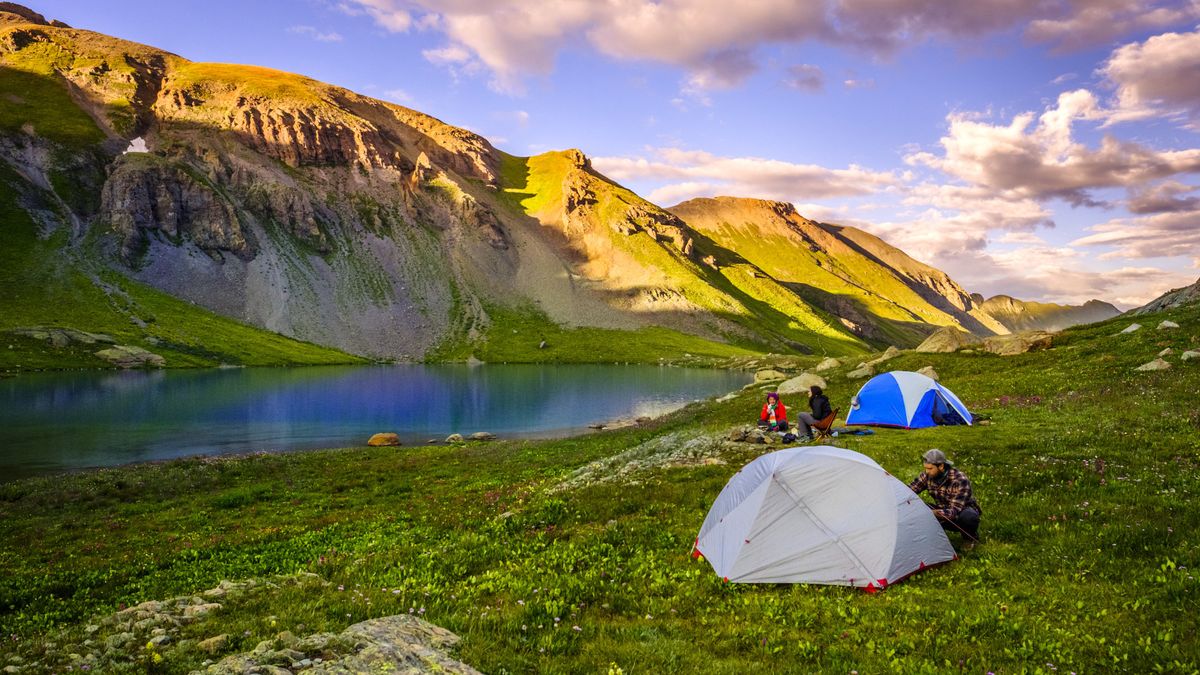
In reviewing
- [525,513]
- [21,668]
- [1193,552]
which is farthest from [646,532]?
[21,668]

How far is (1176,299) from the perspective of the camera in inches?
2344

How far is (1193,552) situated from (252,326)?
672ft

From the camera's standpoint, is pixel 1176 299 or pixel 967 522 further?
pixel 1176 299

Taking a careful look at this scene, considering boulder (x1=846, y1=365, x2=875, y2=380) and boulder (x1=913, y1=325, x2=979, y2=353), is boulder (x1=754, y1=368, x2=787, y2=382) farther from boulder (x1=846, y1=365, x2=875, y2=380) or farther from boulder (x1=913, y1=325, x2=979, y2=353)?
boulder (x1=913, y1=325, x2=979, y2=353)

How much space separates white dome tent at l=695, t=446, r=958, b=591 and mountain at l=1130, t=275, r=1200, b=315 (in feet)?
202

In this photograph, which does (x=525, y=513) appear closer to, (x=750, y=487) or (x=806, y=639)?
(x=750, y=487)

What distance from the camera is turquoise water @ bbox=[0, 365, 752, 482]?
4950 centimetres

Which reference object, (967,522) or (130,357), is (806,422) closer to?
(967,522)

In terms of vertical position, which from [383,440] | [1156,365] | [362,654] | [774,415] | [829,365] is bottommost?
[383,440]

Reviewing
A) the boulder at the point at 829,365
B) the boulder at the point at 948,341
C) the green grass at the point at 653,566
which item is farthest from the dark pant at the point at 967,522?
the boulder at the point at 829,365

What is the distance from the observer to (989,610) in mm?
9789

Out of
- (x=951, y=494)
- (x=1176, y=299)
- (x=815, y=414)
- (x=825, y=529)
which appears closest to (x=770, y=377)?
(x=1176, y=299)

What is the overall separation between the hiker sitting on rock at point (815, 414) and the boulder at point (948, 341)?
37.6 metres

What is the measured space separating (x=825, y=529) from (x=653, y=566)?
4.05m
